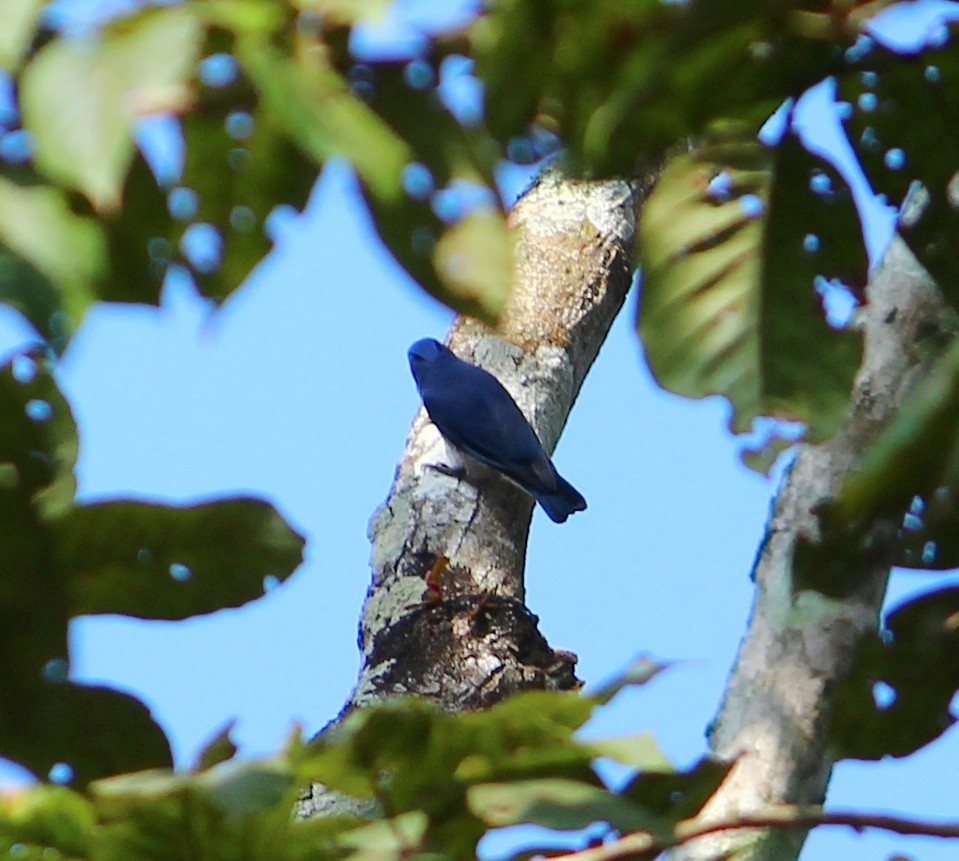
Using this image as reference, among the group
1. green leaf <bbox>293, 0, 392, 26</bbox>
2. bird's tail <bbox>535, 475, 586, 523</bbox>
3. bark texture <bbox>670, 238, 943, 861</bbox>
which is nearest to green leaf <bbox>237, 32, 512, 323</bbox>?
green leaf <bbox>293, 0, 392, 26</bbox>

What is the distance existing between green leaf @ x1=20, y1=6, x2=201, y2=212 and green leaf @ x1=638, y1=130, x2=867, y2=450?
43 cm

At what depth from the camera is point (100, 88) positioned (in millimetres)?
597

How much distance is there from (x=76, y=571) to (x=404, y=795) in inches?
10.6

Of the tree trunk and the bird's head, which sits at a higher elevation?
the bird's head

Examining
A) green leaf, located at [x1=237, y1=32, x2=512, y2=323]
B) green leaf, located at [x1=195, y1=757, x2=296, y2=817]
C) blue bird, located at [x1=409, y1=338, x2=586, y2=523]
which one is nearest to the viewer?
green leaf, located at [x1=237, y1=32, x2=512, y2=323]

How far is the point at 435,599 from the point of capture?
3.22 m

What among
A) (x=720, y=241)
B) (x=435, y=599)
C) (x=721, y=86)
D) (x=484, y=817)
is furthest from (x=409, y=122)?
(x=435, y=599)

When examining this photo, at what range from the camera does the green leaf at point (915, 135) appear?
0.88 metres

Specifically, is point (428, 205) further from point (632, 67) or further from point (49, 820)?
point (49, 820)

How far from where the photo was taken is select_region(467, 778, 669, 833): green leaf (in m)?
0.83

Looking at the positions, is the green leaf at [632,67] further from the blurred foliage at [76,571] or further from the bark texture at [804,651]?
the bark texture at [804,651]

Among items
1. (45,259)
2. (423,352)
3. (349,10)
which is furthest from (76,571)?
(423,352)

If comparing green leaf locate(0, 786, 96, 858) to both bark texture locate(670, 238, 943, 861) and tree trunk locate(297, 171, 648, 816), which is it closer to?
bark texture locate(670, 238, 943, 861)

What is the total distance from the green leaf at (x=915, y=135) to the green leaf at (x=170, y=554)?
0.48 m
